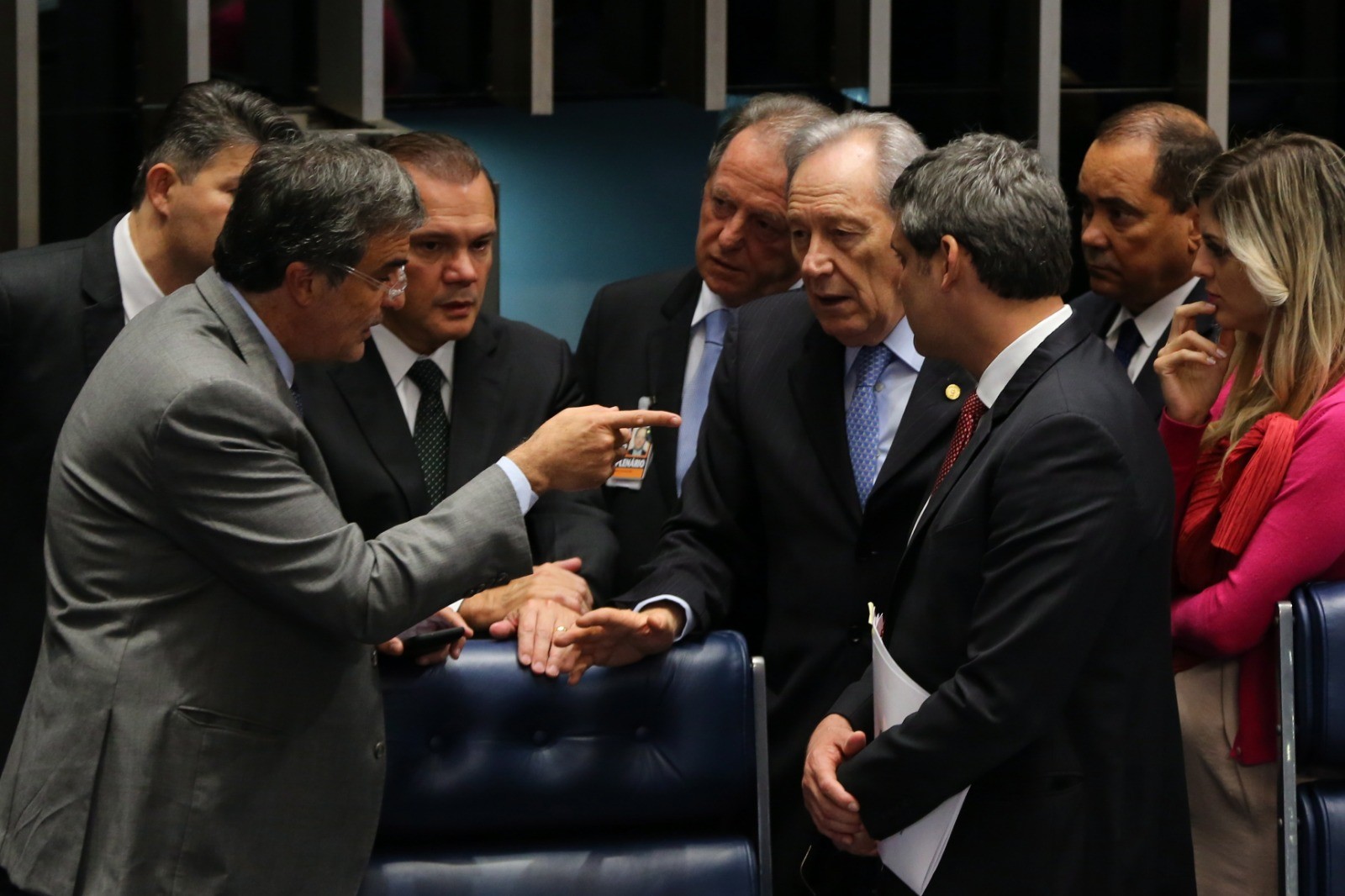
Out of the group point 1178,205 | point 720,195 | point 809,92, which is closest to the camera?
point 720,195

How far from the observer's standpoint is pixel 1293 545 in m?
2.23

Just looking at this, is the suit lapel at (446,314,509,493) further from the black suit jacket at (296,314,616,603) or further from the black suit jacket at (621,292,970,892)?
the black suit jacket at (621,292,970,892)

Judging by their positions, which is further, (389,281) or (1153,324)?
(1153,324)

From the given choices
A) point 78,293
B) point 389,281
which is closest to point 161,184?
point 78,293

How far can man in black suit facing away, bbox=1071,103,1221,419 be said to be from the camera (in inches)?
120

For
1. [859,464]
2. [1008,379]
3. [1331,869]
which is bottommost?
[1331,869]

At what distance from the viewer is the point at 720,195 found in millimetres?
2830

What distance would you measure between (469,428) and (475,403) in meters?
0.05

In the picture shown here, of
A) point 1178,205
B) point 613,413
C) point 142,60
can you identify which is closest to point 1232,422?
point 1178,205

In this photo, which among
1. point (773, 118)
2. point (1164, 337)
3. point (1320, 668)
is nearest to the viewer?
point (1320, 668)

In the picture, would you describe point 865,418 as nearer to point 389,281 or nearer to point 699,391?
point 699,391

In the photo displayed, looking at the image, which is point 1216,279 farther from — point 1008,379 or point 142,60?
point 142,60

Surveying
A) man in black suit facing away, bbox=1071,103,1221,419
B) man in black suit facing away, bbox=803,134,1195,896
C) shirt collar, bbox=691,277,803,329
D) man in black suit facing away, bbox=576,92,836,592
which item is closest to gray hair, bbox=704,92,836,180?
man in black suit facing away, bbox=576,92,836,592

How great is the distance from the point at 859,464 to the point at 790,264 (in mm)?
645
